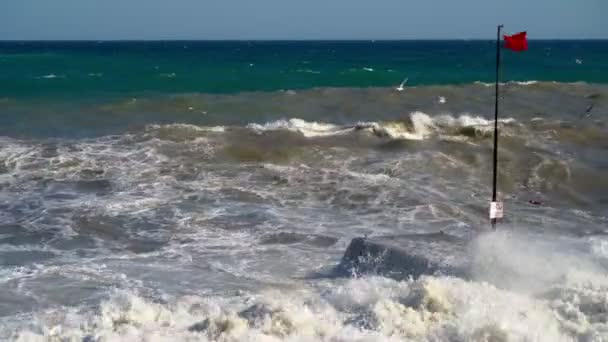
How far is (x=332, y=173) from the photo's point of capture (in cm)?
1727

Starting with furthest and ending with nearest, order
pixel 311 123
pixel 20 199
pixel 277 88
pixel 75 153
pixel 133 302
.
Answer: pixel 277 88 → pixel 311 123 → pixel 75 153 → pixel 20 199 → pixel 133 302

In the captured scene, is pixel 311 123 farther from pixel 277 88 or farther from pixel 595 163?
pixel 277 88

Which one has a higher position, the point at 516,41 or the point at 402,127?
the point at 516,41

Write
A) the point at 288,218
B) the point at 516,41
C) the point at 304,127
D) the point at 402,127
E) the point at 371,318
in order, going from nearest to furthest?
the point at 371,318 → the point at 516,41 → the point at 288,218 → the point at 402,127 → the point at 304,127

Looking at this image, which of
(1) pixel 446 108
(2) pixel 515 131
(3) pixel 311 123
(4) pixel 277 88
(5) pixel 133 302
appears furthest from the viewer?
(4) pixel 277 88

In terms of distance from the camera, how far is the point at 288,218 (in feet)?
43.8

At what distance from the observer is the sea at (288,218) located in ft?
24.1

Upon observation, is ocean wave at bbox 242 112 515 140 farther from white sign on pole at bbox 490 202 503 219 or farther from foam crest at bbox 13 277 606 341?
foam crest at bbox 13 277 606 341

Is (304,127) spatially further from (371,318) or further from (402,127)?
(371,318)

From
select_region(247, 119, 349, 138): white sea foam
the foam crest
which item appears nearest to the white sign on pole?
the foam crest

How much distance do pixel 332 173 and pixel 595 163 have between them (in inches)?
258

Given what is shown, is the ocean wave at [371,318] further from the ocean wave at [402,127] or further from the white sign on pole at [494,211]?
the ocean wave at [402,127]

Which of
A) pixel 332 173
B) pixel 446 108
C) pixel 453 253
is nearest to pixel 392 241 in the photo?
pixel 453 253

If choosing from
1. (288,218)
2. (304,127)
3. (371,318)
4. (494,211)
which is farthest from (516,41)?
(304,127)
